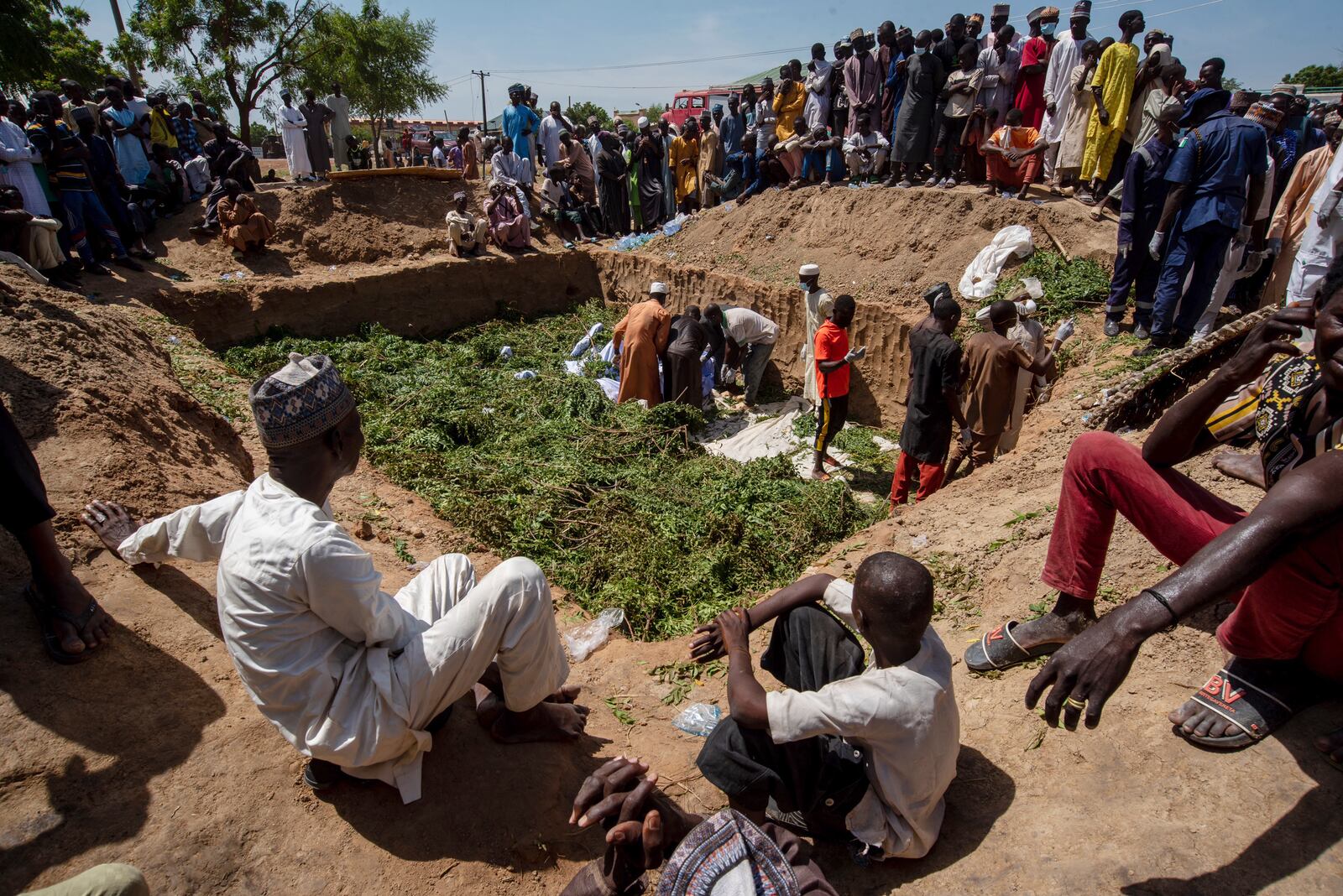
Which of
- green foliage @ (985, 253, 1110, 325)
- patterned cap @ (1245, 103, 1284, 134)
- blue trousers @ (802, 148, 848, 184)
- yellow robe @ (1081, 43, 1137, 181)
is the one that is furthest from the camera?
blue trousers @ (802, 148, 848, 184)

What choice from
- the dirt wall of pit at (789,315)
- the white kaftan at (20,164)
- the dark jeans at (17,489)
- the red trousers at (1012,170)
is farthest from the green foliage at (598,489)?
the red trousers at (1012,170)

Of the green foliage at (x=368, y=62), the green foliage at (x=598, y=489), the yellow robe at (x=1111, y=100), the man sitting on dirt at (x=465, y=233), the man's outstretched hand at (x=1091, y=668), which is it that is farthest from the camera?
the green foliage at (x=368, y=62)

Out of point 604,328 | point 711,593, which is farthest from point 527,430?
point 604,328

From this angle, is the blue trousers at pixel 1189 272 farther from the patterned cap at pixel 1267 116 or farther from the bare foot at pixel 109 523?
the bare foot at pixel 109 523

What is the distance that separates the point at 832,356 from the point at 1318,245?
3.71 metres

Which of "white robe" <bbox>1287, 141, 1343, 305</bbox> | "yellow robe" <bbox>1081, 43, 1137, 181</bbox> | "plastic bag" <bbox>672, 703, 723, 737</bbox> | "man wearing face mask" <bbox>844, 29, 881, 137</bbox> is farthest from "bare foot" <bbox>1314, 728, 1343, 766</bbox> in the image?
"man wearing face mask" <bbox>844, 29, 881, 137</bbox>

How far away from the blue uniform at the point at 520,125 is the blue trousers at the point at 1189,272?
476 inches

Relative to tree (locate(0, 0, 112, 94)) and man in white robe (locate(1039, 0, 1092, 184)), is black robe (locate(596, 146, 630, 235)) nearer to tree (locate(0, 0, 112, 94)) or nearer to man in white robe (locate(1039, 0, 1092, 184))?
man in white robe (locate(1039, 0, 1092, 184))

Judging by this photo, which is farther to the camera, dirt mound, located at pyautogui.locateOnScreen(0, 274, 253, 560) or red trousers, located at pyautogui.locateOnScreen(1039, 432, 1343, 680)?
dirt mound, located at pyautogui.locateOnScreen(0, 274, 253, 560)

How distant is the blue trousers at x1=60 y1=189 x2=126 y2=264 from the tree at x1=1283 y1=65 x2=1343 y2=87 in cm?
3959

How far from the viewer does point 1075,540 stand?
2.73 meters

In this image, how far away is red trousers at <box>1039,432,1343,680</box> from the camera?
6.66ft

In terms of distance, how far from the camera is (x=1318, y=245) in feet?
17.5

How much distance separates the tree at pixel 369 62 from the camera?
77.2ft
